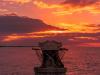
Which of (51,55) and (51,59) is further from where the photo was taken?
(51,59)

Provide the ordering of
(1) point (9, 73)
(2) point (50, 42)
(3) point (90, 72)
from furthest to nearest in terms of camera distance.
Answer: (3) point (90, 72) < (1) point (9, 73) < (2) point (50, 42)

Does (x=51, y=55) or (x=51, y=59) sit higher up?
(x=51, y=55)

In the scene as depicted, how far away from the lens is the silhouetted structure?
6209 cm

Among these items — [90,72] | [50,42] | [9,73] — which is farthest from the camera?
[90,72]

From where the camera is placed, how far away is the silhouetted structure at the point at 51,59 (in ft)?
204

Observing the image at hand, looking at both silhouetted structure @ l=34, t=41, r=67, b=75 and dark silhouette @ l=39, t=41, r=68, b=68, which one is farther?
dark silhouette @ l=39, t=41, r=68, b=68

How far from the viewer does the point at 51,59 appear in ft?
214

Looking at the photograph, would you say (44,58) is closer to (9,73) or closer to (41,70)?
(41,70)

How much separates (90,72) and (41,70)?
13738 centimetres

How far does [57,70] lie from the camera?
62.3 meters

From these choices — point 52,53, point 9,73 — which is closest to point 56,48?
point 52,53

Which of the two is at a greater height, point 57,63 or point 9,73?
point 57,63

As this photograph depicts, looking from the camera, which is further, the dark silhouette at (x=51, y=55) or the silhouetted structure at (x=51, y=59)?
the dark silhouette at (x=51, y=55)

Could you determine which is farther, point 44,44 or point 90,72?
point 90,72
